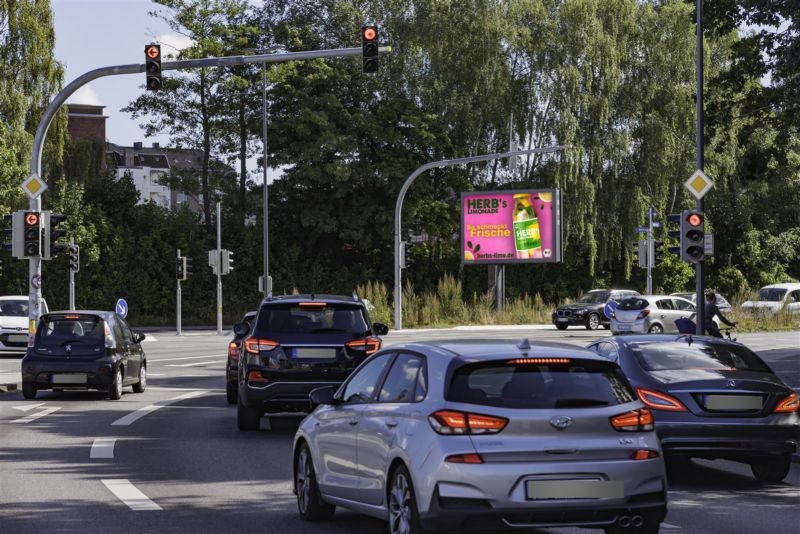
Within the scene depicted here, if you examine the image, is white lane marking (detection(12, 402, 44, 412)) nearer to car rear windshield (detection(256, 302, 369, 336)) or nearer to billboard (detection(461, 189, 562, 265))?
car rear windshield (detection(256, 302, 369, 336))

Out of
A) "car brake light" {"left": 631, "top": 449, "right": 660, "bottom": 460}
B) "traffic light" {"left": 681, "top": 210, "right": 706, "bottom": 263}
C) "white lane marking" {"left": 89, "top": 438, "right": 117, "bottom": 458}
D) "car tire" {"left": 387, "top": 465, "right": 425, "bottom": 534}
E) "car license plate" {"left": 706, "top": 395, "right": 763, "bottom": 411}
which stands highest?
"traffic light" {"left": 681, "top": 210, "right": 706, "bottom": 263}

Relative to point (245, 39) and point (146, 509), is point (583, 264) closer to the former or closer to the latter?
point (245, 39)

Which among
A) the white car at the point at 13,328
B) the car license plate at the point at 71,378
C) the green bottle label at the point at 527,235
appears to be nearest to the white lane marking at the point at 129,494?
the car license plate at the point at 71,378

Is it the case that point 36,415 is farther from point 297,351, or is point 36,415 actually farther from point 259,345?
point 297,351

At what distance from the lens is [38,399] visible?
75.6ft

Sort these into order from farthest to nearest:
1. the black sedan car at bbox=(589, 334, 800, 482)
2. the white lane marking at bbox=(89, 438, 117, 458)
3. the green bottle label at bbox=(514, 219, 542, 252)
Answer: the green bottle label at bbox=(514, 219, 542, 252)
the white lane marking at bbox=(89, 438, 117, 458)
the black sedan car at bbox=(589, 334, 800, 482)

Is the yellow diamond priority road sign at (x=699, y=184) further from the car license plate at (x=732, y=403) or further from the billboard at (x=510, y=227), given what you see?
the billboard at (x=510, y=227)

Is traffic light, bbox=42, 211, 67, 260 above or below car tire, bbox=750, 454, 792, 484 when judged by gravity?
above

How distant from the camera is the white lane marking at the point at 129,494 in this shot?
421 inches

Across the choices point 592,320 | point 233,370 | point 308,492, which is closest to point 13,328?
point 233,370

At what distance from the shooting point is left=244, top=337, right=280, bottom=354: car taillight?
16359mm

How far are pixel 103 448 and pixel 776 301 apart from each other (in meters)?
42.3

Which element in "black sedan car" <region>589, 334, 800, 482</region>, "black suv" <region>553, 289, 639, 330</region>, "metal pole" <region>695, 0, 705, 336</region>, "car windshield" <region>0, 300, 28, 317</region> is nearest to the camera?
"black sedan car" <region>589, 334, 800, 482</region>

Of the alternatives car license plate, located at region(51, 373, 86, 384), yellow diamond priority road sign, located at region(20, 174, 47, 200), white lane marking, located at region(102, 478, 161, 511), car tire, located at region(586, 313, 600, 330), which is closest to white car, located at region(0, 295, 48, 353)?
yellow diamond priority road sign, located at region(20, 174, 47, 200)
